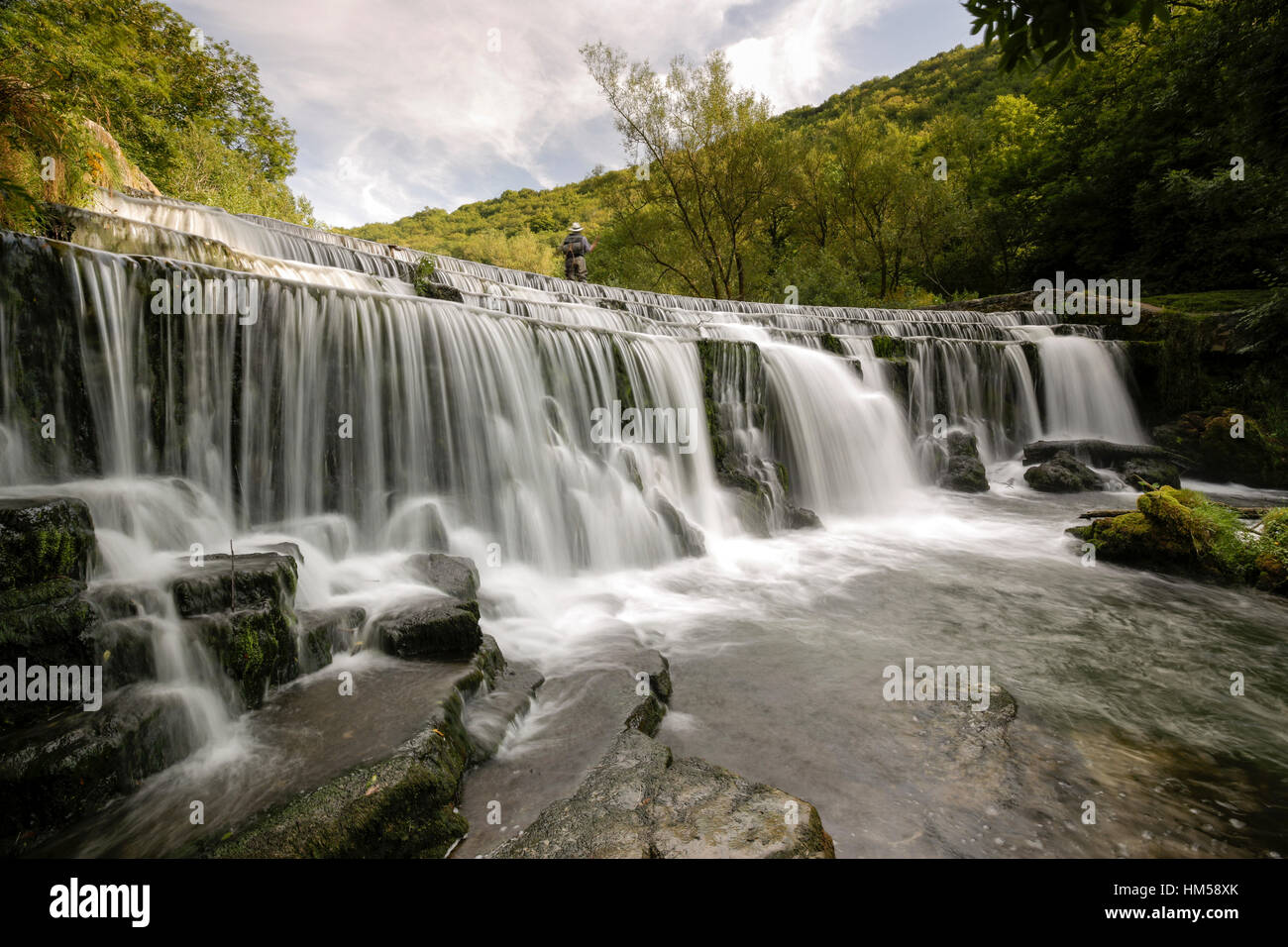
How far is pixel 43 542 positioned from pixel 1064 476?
1438cm

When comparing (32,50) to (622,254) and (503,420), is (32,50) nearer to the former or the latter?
(503,420)

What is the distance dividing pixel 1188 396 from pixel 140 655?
20080 mm

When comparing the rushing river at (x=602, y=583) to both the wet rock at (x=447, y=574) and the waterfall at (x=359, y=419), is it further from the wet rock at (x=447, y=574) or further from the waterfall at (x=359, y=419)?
the wet rock at (x=447, y=574)

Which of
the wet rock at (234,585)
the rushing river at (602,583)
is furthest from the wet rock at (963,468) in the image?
the wet rock at (234,585)

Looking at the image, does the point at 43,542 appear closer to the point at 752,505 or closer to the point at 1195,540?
the point at 752,505

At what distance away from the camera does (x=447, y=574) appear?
4.69 metres

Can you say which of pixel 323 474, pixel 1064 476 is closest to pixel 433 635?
pixel 323 474

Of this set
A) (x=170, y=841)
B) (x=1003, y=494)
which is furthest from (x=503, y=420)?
(x=1003, y=494)

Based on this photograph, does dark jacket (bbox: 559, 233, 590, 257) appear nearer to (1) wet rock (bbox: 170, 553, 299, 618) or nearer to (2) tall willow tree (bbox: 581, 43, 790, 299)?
(2) tall willow tree (bbox: 581, 43, 790, 299)

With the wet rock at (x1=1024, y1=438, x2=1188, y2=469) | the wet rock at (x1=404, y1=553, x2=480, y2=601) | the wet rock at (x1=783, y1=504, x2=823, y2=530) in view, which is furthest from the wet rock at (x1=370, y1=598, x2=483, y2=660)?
the wet rock at (x1=1024, y1=438, x2=1188, y2=469)

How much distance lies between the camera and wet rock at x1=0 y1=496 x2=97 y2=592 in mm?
2770

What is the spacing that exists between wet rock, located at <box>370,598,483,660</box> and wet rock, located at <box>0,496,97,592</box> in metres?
1.65
